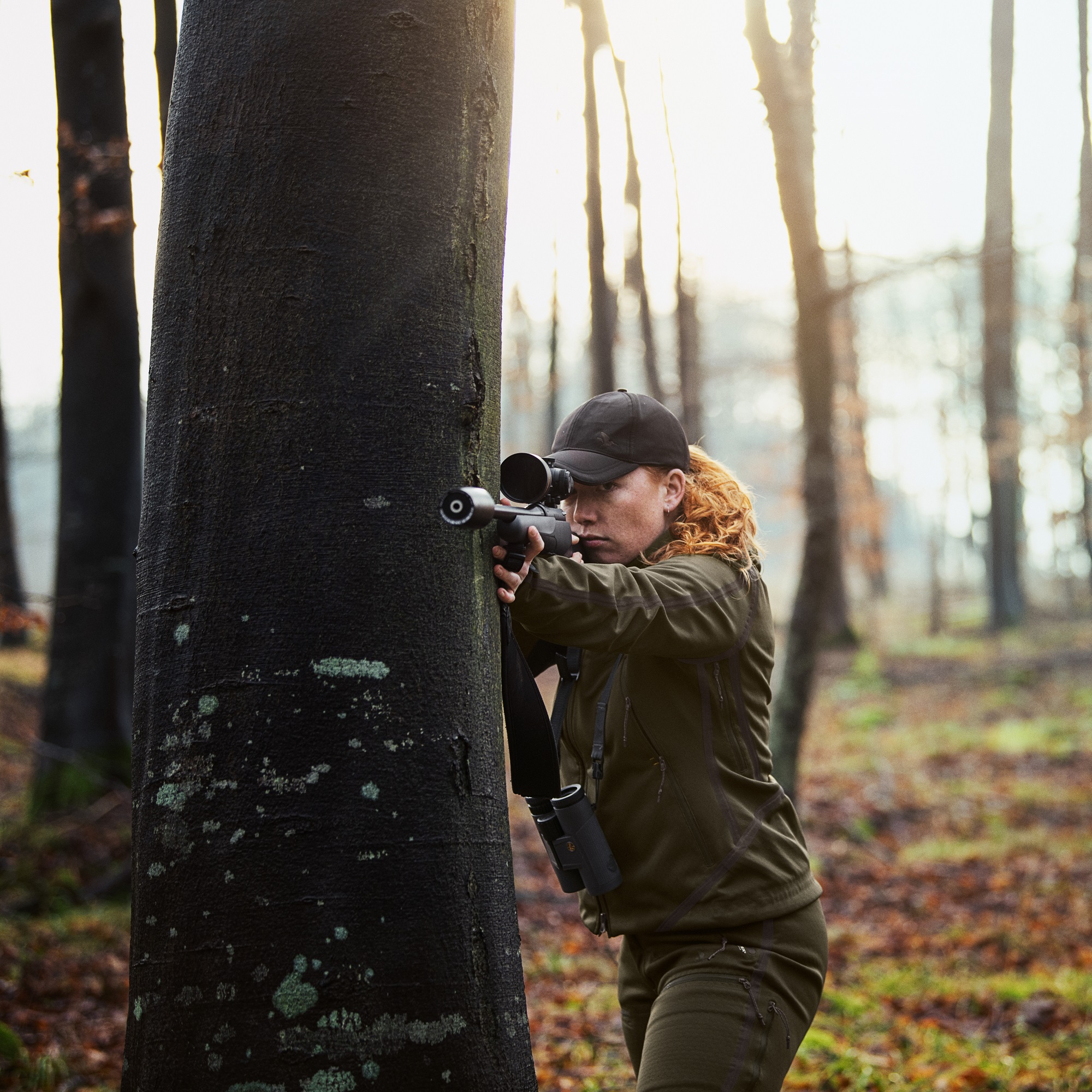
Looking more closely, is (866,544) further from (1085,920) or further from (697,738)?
(697,738)

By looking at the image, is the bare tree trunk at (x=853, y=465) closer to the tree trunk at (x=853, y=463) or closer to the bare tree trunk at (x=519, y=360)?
the tree trunk at (x=853, y=463)

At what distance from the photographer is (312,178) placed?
79.0 inches

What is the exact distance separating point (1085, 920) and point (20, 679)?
13.7 meters

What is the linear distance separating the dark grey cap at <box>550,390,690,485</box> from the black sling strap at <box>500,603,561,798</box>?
56cm

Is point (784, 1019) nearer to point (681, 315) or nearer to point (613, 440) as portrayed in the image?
point (613, 440)

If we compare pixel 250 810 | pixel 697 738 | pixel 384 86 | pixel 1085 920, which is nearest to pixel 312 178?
pixel 384 86

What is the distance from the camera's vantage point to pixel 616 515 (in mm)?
2883

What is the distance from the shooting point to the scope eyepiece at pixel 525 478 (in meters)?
2.29

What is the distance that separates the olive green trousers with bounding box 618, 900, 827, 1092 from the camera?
234 cm

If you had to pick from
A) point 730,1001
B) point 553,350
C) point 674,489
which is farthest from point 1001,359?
point 730,1001

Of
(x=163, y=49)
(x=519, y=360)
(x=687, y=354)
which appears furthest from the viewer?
(x=519, y=360)

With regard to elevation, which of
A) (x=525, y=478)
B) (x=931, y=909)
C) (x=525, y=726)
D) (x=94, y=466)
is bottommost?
(x=931, y=909)

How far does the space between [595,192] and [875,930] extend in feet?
31.8

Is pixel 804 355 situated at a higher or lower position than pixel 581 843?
higher
